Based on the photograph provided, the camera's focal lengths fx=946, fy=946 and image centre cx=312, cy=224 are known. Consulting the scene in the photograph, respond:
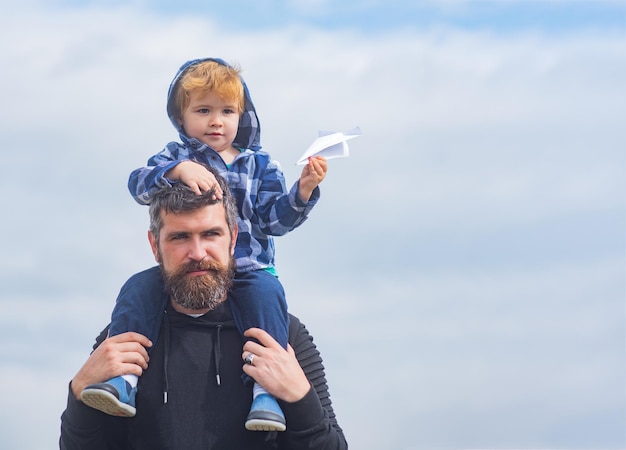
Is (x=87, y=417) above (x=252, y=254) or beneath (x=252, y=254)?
beneath

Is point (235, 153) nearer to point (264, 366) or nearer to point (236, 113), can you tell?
point (236, 113)

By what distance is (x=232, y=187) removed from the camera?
7.50 m

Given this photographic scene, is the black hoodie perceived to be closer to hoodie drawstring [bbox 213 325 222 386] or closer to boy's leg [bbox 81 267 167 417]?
hoodie drawstring [bbox 213 325 222 386]

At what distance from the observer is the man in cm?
654

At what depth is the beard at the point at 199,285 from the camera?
675 cm

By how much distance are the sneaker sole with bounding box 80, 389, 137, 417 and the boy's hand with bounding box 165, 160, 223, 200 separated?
61.2 inches

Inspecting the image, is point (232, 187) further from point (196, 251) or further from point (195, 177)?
point (196, 251)

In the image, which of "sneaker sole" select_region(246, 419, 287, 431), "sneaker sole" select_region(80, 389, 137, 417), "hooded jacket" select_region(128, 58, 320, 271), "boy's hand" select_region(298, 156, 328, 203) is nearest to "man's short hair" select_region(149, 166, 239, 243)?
"hooded jacket" select_region(128, 58, 320, 271)

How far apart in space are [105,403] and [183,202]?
1.49 meters

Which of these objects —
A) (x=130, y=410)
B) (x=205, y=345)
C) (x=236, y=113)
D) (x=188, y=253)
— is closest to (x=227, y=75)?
(x=236, y=113)

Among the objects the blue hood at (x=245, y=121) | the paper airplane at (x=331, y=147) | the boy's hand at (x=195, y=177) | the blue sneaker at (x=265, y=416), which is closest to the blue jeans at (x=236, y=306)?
the blue sneaker at (x=265, y=416)

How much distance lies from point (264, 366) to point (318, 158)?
1708 mm

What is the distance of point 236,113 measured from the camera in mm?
7629

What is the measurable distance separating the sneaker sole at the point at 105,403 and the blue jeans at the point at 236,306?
1.95 ft
